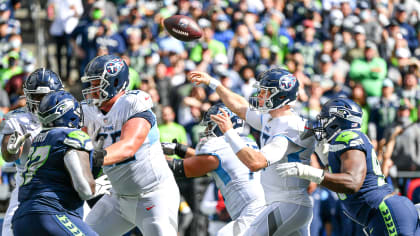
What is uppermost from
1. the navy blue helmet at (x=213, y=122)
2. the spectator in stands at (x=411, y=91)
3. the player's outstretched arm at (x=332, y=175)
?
the navy blue helmet at (x=213, y=122)

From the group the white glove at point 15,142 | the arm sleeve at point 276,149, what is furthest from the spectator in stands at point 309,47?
the white glove at point 15,142

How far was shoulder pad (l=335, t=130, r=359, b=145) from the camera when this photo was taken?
5.59m

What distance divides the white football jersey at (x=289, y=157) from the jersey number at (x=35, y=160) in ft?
5.82

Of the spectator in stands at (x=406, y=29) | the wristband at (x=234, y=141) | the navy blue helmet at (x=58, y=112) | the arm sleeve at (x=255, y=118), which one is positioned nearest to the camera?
the navy blue helmet at (x=58, y=112)

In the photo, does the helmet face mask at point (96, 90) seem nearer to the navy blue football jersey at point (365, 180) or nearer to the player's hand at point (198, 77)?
the player's hand at point (198, 77)

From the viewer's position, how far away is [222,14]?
13.2 metres

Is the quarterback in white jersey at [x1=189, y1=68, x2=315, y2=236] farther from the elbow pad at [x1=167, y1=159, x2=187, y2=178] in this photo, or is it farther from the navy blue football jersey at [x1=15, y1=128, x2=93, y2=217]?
the navy blue football jersey at [x1=15, y1=128, x2=93, y2=217]

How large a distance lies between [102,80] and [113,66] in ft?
0.48

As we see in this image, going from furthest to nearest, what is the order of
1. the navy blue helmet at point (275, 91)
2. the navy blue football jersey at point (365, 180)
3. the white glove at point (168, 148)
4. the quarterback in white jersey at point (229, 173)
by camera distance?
1. the white glove at point (168, 148)
2. the quarterback in white jersey at point (229, 173)
3. the navy blue helmet at point (275, 91)
4. the navy blue football jersey at point (365, 180)

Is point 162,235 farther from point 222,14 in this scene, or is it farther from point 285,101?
point 222,14

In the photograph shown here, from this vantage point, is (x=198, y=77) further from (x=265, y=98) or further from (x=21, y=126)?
(x=21, y=126)

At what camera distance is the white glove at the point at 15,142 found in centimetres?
558

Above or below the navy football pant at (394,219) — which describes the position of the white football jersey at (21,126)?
above

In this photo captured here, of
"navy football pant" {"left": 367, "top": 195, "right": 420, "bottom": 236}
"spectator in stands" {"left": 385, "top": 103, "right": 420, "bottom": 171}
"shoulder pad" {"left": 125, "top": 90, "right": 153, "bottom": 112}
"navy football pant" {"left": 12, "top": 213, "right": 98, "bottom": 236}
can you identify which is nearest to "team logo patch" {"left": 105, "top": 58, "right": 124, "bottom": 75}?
"shoulder pad" {"left": 125, "top": 90, "right": 153, "bottom": 112}
